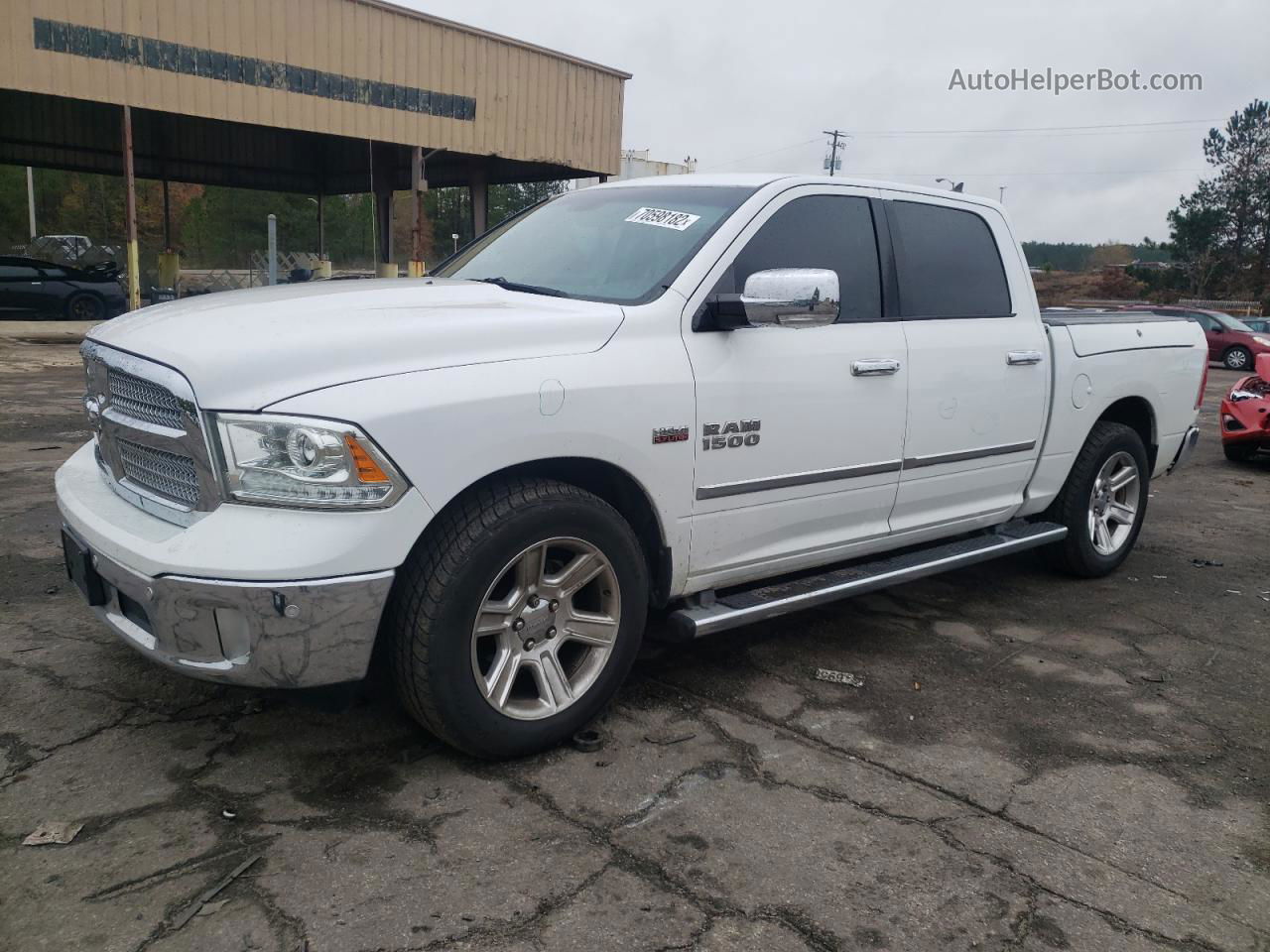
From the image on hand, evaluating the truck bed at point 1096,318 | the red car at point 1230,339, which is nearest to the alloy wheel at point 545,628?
the truck bed at point 1096,318

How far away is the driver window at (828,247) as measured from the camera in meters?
3.74

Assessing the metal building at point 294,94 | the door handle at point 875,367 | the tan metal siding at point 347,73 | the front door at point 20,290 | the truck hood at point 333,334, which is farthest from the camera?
the front door at point 20,290

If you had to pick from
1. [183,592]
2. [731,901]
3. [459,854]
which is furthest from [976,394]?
[183,592]

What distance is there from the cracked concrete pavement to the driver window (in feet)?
4.87

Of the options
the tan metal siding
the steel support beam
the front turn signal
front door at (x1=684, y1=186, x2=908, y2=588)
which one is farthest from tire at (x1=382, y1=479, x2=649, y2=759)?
the tan metal siding

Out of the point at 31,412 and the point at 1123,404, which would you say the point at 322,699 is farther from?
the point at 31,412

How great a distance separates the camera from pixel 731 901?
8.20 feet

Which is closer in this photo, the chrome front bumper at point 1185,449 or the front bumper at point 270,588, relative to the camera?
the front bumper at point 270,588

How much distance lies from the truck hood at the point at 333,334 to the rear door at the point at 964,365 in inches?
62.0

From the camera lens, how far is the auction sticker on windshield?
12.3 feet

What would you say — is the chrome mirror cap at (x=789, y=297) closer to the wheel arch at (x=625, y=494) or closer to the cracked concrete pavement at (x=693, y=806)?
the wheel arch at (x=625, y=494)

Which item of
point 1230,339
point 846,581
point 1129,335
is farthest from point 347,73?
point 1230,339

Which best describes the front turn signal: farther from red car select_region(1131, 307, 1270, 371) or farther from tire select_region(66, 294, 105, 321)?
red car select_region(1131, 307, 1270, 371)

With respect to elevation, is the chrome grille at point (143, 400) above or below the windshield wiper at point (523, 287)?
below
